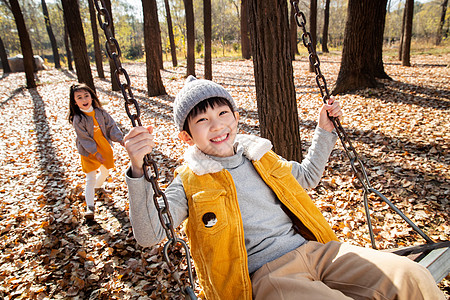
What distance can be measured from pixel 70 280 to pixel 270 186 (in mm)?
2360

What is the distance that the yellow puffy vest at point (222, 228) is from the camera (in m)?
1.45

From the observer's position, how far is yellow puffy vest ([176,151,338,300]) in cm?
145

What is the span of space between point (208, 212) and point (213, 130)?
19.8 inches

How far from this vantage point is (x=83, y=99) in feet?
11.2

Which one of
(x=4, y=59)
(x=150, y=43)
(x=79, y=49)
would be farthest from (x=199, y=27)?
(x=79, y=49)

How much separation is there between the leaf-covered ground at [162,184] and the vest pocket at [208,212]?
1395 millimetres

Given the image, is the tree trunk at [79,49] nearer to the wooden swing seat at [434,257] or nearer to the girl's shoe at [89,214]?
the girl's shoe at [89,214]

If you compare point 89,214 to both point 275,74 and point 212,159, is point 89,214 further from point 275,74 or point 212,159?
point 275,74

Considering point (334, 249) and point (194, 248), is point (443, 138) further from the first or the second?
point (194, 248)

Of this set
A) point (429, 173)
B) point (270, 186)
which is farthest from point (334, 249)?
point (429, 173)

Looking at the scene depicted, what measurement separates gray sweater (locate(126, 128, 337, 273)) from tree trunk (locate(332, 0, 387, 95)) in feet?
22.0

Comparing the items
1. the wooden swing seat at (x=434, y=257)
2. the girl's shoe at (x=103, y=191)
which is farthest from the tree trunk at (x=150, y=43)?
the wooden swing seat at (x=434, y=257)

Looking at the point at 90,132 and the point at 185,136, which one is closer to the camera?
the point at 185,136

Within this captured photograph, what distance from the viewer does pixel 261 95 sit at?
9.93 feet
